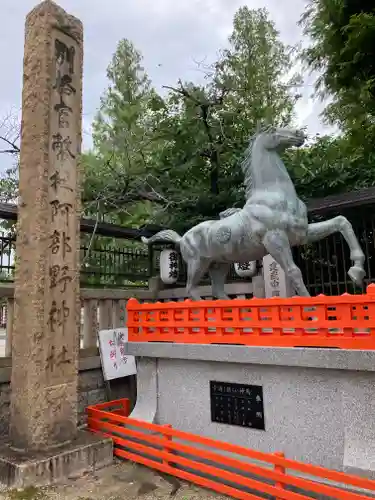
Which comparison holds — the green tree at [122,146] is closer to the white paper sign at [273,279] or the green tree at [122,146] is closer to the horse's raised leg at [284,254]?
the white paper sign at [273,279]

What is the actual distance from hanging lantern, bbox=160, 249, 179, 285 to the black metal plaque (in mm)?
3858

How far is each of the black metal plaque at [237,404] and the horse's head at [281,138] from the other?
2977 mm

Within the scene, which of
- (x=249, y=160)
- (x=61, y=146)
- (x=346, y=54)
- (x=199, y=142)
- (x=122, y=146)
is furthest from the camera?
(x=122, y=146)

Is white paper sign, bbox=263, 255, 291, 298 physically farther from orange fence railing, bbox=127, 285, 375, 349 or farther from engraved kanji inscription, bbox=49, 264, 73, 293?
engraved kanji inscription, bbox=49, 264, 73, 293

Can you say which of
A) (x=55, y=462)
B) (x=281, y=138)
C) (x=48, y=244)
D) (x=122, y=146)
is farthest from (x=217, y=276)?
(x=122, y=146)

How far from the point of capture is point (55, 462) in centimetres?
405

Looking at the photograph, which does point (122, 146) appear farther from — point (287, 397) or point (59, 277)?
point (287, 397)

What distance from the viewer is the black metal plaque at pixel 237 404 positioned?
4.15 metres

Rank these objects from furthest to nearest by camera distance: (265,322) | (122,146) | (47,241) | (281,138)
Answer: (122,146), (281,138), (47,241), (265,322)

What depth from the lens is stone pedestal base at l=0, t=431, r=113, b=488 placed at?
12.6ft

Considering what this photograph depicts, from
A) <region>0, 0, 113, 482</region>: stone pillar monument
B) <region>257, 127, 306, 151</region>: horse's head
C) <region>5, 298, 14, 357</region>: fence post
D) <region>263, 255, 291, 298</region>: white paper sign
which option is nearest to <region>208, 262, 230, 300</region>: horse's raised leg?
<region>263, 255, 291, 298</region>: white paper sign

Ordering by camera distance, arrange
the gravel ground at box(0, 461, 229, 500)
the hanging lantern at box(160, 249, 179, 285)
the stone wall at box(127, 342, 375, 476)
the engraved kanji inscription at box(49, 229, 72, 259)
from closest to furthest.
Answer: the stone wall at box(127, 342, 375, 476) < the gravel ground at box(0, 461, 229, 500) < the engraved kanji inscription at box(49, 229, 72, 259) < the hanging lantern at box(160, 249, 179, 285)

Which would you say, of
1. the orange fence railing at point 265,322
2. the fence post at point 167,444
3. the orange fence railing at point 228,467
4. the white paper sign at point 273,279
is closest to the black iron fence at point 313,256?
the white paper sign at point 273,279

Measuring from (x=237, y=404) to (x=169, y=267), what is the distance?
4.32m
